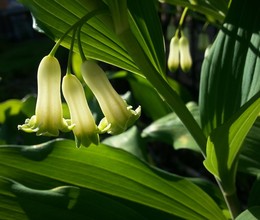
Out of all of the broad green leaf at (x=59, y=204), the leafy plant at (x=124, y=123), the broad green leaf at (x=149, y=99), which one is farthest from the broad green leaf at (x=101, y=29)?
the broad green leaf at (x=149, y=99)

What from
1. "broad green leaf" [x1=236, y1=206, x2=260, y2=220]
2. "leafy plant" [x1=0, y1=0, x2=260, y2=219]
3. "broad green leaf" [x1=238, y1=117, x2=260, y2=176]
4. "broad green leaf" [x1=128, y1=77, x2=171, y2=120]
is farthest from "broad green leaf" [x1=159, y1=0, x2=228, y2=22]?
"broad green leaf" [x1=128, y1=77, x2=171, y2=120]

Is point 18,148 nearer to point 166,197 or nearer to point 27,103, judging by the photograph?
point 166,197

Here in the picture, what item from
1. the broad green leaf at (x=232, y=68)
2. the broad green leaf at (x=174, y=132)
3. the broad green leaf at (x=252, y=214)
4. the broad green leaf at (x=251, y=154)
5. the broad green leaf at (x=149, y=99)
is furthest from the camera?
the broad green leaf at (x=149, y=99)

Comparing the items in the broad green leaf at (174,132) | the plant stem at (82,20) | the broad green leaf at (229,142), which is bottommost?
the broad green leaf at (174,132)

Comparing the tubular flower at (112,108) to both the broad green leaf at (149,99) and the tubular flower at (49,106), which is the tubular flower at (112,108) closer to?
the tubular flower at (49,106)

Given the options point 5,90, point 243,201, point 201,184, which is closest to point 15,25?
point 5,90

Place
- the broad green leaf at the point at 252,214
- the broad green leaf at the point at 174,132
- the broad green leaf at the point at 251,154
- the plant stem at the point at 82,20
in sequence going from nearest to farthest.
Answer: the plant stem at the point at 82,20 → the broad green leaf at the point at 252,214 → the broad green leaf at the point at 251,154 → the broad green leaf at the point at 174,132
